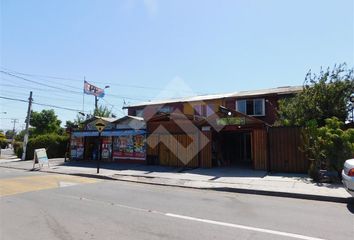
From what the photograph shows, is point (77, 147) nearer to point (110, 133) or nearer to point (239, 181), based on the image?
point (110, 133)

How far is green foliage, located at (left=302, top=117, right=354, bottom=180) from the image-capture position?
42.5 feet

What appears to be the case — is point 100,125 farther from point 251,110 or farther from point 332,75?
point 332,75

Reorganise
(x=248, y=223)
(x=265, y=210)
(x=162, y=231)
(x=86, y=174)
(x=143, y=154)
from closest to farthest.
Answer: (x=162, y=231)
(x=248, y=223)
(x=265, y=210)
(x=86, y=174)
(x=143, y=154)

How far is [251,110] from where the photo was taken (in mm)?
25047

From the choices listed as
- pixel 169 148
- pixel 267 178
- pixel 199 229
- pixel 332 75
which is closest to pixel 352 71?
pixel 332 75

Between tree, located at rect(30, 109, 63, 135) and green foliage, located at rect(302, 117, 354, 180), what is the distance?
1612 inches

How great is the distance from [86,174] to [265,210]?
11369mm

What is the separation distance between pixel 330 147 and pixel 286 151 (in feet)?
10.9

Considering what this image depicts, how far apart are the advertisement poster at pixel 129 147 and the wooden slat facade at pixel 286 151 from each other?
28.9ft

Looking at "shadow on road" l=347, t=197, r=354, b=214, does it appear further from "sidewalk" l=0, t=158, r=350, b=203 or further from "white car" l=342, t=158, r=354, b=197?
"white car" l=342, t=158, r=354, b=197

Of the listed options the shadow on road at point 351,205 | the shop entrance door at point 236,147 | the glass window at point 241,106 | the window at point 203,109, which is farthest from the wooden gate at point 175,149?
the shadow on road at point 351,205

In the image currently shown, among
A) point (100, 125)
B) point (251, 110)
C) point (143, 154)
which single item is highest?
point (251, 110)

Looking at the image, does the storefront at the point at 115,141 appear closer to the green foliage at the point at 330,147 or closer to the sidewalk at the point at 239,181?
the sidewalk at the point at 239,181

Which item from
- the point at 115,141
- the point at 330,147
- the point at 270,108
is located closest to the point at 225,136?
the point at 270,108
